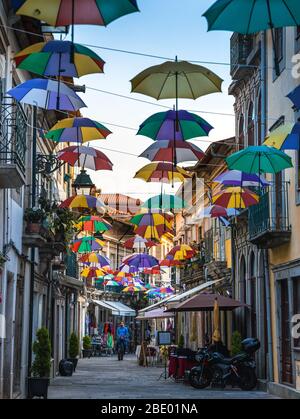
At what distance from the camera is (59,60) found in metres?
13.2

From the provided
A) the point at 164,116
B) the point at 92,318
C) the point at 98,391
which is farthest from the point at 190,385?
the point at 92,318

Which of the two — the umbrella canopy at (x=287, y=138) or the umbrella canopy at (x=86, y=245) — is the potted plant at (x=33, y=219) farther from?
the umbrella canopy at (x=86, y=245)

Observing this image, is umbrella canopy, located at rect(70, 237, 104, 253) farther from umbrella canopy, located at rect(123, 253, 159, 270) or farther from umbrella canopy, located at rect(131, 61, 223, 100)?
umbrella canopy, located at rect(131, 61, 223, 100)

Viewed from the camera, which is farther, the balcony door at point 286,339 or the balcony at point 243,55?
the balcony at point 243,55

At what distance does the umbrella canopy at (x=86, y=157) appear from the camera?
18531 millimetres

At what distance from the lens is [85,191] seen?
103ft

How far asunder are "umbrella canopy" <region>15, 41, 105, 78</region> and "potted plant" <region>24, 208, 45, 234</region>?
741cm

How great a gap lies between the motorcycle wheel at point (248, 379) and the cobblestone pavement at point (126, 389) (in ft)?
0.92

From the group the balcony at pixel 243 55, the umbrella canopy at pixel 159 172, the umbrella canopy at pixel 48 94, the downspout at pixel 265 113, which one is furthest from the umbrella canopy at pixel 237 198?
the umbrella canopy at pixel 48 94

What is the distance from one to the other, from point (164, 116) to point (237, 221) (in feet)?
41.9

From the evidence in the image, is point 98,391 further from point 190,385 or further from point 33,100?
→ point 33,100

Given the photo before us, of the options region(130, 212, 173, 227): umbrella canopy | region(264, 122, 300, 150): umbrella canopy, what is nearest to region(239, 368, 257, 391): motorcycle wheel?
region(130, 212, 173, 227): umbrella canopy

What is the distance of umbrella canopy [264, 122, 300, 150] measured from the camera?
14.7 m

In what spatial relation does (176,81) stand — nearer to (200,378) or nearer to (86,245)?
(200,378)
